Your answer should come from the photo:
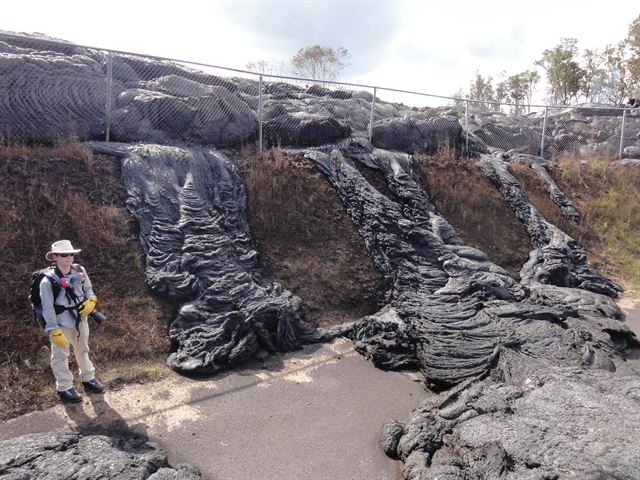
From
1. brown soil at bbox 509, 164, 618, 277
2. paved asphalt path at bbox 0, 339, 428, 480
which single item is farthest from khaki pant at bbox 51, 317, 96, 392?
brown soil at bbox 509, 164, 618, 277

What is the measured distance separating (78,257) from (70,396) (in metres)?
2.04

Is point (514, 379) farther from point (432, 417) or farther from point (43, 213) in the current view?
point (43, 213)

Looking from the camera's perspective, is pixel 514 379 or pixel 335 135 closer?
pixel 514 379

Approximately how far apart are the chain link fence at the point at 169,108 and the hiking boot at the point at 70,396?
412cm

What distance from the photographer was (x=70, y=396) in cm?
413

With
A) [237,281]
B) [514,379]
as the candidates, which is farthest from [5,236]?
[514,379]

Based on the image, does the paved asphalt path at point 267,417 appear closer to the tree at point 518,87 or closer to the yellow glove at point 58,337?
the yellow glove at point 58,337

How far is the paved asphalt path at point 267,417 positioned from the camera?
355 centimetres

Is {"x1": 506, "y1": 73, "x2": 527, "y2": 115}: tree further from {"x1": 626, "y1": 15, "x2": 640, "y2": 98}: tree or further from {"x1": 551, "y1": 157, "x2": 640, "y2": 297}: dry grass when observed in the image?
{"x1": 551, "y1": 157, "x2": 640, "y2": 297}: dry grass

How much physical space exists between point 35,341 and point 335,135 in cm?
667

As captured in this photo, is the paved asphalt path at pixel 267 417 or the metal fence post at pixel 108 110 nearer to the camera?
the paved asphalt path at pixel 267 417

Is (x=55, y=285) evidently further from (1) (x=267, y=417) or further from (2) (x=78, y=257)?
→ (1) (x=267, y=417)

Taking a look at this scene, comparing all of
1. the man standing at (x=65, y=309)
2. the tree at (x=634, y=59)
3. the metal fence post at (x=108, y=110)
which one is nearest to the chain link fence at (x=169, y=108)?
Answer: the metal fence post at (x=108, y=110)

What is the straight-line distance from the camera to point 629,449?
2797 millimetres
